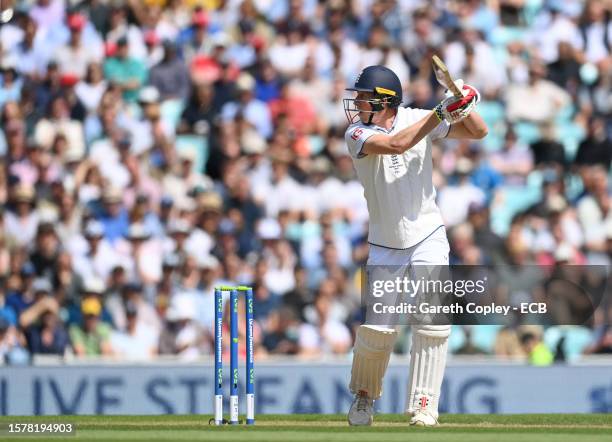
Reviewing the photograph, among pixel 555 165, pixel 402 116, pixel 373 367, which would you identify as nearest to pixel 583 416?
pixel 373 367

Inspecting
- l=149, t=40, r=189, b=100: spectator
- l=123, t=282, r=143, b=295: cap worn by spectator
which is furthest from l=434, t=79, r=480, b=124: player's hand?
l=149, t=40, r=189, b=100: spectator

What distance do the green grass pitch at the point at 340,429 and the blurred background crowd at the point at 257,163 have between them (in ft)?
12.3

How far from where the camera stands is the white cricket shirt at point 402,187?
27.8ft

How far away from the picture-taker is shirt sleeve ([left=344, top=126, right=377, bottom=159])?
27.6 feet

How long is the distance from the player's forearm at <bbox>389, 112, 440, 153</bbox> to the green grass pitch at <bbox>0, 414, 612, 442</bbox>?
152cm

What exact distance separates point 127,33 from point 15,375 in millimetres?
5674

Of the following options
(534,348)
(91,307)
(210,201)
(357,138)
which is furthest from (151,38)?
(357,138)

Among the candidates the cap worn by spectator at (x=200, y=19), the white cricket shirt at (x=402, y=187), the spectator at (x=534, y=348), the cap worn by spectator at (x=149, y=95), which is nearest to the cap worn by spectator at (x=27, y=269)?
the cap worn by spectator at (x=149, y=95)

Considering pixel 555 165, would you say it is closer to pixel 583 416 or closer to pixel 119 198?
pixel 119 198

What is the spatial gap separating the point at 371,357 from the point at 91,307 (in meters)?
5.22

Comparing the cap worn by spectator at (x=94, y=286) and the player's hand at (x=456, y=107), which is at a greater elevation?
the player's hand at (x=456, y=107)

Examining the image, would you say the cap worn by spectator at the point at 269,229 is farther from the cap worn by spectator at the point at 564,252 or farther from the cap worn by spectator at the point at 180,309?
the cap worn by spectator at the point at 564,252

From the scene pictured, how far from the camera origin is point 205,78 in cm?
1619

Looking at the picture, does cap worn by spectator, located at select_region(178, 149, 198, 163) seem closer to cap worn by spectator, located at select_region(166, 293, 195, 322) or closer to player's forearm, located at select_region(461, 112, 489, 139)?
cap worn by spectator, located at select_region(166, 293, 195, 322)
